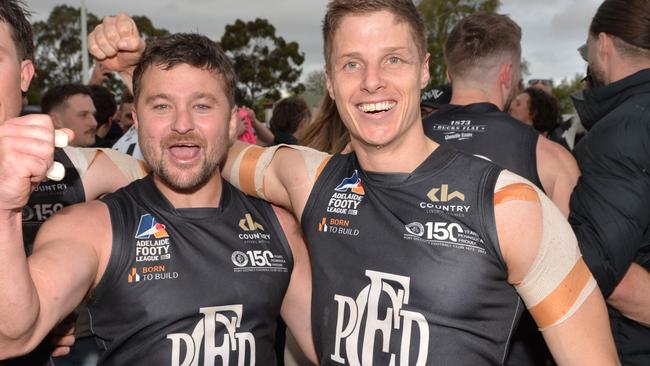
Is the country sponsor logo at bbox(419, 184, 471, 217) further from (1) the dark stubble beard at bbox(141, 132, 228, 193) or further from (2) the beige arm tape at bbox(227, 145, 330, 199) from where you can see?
(1) the dark stubble beard at bbox(141, 132, 228, 193)

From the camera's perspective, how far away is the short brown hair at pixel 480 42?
149 inches

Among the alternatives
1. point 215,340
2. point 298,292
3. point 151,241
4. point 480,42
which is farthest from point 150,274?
point 480,42

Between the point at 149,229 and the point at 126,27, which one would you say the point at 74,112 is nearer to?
the point at 126,27

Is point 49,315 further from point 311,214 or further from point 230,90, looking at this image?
point 230,90

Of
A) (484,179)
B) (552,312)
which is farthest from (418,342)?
(484,179)

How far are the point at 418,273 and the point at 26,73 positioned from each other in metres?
1.62

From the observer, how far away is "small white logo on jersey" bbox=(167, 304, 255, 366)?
2.41 metres

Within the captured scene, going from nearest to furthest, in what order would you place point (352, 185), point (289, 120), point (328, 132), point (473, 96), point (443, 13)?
1. point (352, 185)
2. point (473, 96)
3. point (328, 132)
4. point (289, 120)
5. point (443, 13)

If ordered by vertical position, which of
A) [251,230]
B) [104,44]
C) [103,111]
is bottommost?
[251,230]

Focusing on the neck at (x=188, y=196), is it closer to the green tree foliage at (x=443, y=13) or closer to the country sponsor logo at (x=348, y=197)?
the country sponsor logo at (x=348, y=197)

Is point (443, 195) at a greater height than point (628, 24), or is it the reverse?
point (628, 24)

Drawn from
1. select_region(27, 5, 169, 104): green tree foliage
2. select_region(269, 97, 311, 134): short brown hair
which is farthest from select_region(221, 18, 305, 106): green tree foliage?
select_region(269, 97, 311, 134): short brown hair

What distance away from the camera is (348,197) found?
249cm

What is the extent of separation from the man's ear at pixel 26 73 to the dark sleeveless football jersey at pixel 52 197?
659 mm
